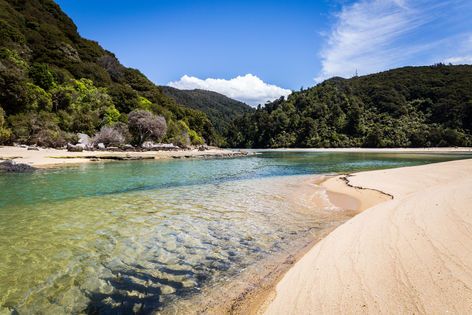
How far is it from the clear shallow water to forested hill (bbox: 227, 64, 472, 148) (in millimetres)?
84559

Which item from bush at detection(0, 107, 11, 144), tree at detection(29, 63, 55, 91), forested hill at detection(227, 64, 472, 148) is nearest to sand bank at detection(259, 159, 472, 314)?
bush at detection(0, 107, 11, 144)

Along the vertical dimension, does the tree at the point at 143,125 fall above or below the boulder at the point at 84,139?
above

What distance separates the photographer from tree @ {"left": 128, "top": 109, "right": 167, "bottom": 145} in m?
53.2

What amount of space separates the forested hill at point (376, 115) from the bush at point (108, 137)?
231 feet

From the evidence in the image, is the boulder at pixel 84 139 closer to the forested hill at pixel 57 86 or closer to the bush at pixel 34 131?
the forested hill at pixel 57 86

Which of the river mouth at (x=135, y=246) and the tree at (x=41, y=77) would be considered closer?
the river mouth at (x=135, y=246)

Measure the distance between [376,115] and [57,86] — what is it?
327ft

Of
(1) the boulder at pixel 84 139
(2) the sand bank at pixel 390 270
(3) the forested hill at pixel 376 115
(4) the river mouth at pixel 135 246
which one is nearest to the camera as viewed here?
(2) the sand bank at pixel 390 270

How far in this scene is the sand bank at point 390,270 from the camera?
10.6 feet

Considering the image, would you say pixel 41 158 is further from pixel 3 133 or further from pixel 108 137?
pixel 108 137

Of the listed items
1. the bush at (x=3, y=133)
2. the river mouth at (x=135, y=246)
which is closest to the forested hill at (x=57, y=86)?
the bush at (x=3, y=133)

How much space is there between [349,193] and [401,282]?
10249 millimetres

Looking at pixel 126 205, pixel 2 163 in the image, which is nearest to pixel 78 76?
A: pixel 2 163

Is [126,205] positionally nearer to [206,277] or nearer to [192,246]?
[192,246]
